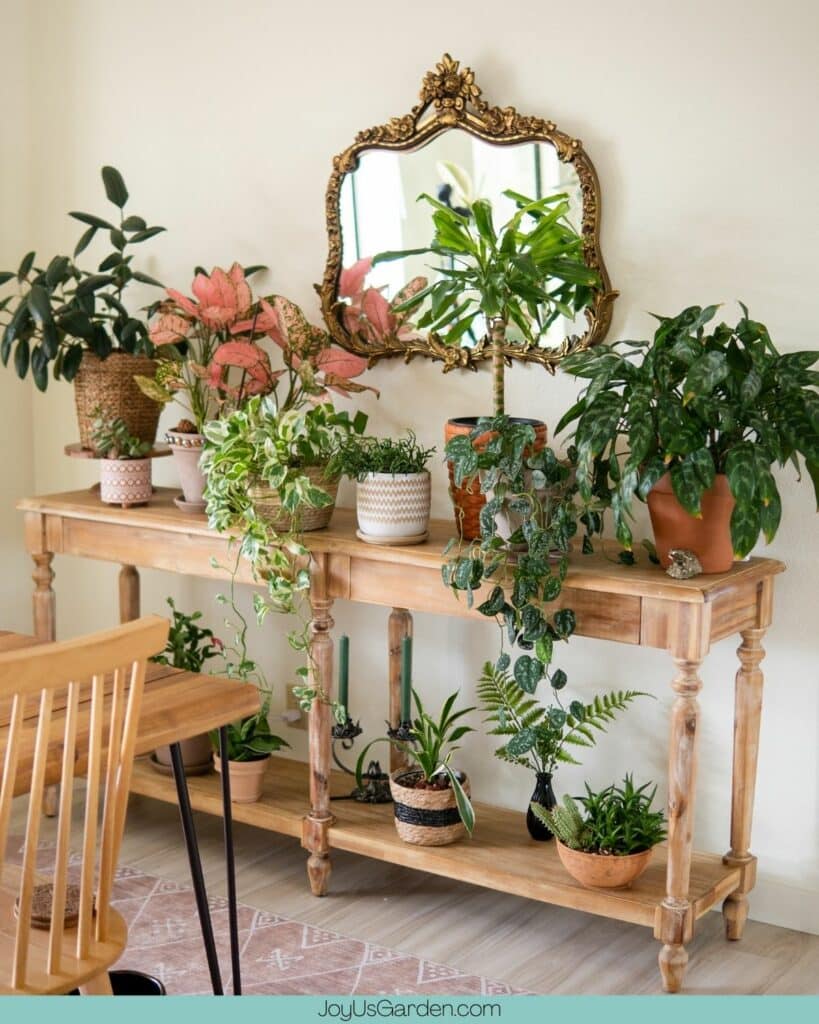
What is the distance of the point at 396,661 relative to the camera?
3.45m

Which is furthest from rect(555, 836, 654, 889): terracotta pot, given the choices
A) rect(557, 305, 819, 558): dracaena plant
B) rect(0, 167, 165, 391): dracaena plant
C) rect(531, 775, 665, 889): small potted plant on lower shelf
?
rect(0, 167, 165, 391): dracaena plant

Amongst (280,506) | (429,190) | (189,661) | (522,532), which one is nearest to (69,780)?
(522,532)

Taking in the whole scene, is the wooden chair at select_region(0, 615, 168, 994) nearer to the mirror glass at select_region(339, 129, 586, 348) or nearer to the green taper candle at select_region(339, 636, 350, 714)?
the green taper candle at select_region(339, 636, 350, 714)

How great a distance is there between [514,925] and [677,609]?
3.02 feet

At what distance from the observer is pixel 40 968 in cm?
189

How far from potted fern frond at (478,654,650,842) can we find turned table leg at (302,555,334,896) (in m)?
0.38

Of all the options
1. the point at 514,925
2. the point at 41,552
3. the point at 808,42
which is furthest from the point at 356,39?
the point at 514,925

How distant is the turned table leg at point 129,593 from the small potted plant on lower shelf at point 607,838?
148 centimetres

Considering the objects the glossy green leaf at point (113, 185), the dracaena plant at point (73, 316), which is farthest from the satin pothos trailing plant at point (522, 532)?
the glossy green leaf at point (113, 185)

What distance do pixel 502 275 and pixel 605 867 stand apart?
4.11ft

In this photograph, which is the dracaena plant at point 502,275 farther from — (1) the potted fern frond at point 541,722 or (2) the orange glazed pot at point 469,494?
(1) the potted fern frond at point 541,722

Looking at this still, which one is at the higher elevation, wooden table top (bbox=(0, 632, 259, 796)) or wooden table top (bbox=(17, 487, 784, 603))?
wooden table top (bbox=(17, 487, 784, 603))

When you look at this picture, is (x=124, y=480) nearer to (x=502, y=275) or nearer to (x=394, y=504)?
(x=394, y=504)

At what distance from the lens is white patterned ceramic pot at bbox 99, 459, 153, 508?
345cm
